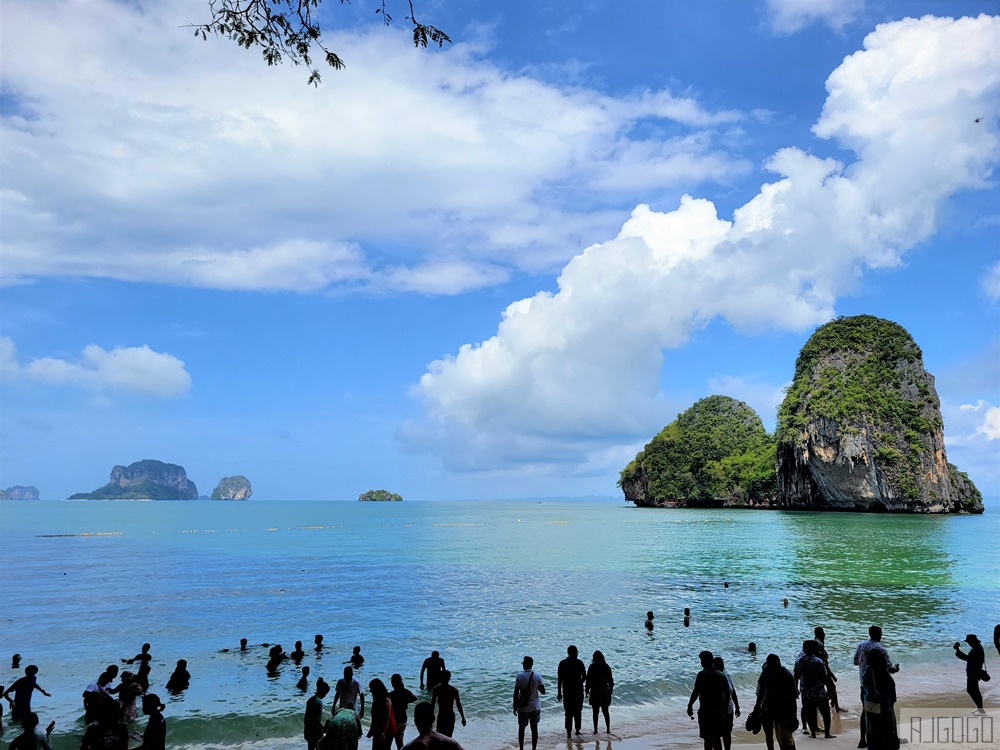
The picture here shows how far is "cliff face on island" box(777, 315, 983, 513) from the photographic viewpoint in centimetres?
11600

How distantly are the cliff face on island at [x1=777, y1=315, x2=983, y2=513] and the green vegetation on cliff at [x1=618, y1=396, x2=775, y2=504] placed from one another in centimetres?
2251

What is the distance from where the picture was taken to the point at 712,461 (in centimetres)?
16862

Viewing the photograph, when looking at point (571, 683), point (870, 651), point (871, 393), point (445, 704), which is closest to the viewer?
point (870, 651)

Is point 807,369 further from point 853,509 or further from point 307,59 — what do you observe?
point 307,59

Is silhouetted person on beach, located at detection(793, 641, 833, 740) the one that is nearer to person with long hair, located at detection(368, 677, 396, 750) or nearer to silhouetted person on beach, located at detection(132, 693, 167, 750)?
person with long hair, located at detection(368, 677, 396, 750)

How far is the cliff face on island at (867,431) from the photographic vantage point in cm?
11600

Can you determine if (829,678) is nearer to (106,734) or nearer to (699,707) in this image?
(699,707)

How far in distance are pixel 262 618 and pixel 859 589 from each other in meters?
30.0

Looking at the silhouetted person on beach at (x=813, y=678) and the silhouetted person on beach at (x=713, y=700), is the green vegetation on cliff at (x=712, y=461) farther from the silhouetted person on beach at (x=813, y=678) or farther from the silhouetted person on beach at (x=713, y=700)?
the silhouetted person on beach at (x=713, y=700)

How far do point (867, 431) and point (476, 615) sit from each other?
369ft

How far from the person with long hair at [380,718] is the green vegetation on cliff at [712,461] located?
6145 inches

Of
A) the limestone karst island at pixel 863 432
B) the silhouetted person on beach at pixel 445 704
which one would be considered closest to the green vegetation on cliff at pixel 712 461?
the limestone karst island at pixel 863 432

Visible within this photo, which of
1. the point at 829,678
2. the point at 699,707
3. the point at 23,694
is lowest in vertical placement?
the point at 23,694

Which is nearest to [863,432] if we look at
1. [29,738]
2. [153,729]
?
[153,729]
